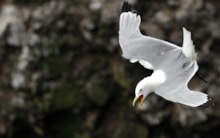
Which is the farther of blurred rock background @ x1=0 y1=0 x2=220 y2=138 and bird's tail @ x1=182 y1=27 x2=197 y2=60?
blurred rock background @ x1=0 y1=0 x2=220 y2=138

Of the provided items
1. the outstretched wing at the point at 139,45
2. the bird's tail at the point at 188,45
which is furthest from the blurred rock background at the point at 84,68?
the bird's tail at the point at 188,45

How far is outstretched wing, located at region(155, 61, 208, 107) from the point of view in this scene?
2.35 m

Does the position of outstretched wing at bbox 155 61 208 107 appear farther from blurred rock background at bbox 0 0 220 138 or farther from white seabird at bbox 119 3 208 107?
blurred rock background at bbox 0 0 220 138

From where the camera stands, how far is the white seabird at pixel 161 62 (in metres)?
2.35

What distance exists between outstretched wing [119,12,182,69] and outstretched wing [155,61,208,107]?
0.23ft

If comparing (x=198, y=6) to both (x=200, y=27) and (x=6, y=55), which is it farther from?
(x=6, y=55)

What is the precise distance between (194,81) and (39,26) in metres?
1.11

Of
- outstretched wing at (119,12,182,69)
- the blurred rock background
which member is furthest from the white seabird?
the blurred rock background

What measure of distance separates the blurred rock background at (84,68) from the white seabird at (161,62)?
180 cm

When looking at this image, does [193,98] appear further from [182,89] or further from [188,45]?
[188,45]

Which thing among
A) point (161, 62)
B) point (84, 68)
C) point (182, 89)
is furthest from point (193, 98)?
point (84, 68)

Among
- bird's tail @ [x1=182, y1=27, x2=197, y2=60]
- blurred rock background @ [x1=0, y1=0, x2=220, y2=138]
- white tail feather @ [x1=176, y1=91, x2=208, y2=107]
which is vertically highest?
bird's tail @ [x1=182, y1=27, x2=197, y2=60]

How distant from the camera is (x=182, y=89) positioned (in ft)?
7.78

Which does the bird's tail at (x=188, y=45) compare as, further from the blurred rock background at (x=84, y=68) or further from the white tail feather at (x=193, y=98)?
the blurred rock background at (x=84, y=68)
